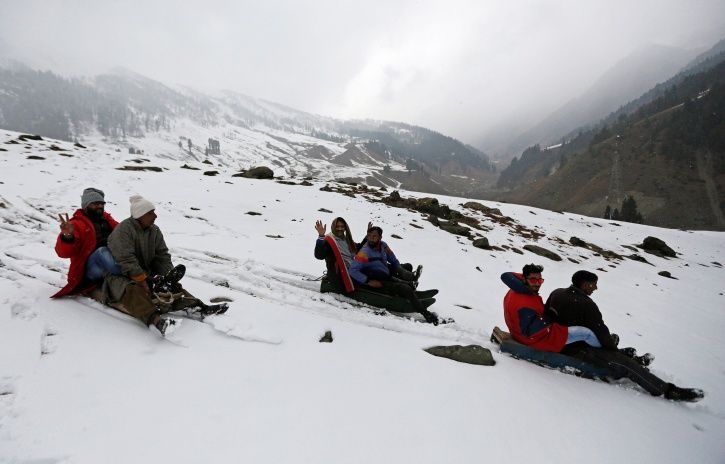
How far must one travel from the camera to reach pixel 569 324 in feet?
19.7

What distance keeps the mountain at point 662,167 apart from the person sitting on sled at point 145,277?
135m

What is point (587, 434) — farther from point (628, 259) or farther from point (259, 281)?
point (628, 259)

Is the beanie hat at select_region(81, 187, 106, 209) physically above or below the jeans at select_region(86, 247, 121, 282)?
above

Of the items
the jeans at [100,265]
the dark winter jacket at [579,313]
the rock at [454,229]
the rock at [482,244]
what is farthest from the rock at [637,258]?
the jeans at [100,265]

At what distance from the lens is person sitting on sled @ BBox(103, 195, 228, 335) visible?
5043 mm

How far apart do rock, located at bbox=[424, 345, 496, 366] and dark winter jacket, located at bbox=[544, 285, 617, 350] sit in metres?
1.54

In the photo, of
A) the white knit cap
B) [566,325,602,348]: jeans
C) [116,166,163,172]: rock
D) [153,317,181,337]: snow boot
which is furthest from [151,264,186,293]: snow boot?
[116,166,163,172]: rock

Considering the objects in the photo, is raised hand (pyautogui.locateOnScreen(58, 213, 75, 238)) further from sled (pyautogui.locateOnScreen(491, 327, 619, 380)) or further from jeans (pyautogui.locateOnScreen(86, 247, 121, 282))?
sled (pyautogui.locateOnScreen(491, 327, 619, 380))

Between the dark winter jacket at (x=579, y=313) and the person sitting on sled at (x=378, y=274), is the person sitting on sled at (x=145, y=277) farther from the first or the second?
the dark winter jacket at (x=579, y=313)

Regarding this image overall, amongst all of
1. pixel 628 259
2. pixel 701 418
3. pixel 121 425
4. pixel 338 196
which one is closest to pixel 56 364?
pixel 121 425

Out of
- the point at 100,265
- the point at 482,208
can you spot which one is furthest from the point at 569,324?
the point at 482,208

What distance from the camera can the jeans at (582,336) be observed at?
19.4ft

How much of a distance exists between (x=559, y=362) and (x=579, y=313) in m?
1.00

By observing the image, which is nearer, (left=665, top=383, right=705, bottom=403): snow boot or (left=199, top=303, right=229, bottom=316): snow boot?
(left=665, top=383, right=705, bottom=403): snow boot
